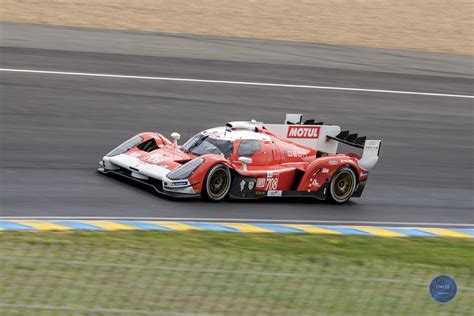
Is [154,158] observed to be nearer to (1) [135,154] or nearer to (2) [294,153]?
(1) [135,154]

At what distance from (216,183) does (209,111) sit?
642cm

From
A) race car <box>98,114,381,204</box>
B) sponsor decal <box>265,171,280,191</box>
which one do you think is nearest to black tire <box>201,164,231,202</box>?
race car <box>98,114,381,204</box>

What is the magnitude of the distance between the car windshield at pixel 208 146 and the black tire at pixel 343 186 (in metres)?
1.79

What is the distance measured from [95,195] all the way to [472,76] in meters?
15.1

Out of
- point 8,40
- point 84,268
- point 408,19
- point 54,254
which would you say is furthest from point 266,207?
point 408,19

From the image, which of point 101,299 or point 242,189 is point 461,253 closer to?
point 242,189

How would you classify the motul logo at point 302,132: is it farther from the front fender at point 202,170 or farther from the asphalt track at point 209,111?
the front fender at point 202,170

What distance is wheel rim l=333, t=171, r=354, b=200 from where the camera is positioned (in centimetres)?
1543

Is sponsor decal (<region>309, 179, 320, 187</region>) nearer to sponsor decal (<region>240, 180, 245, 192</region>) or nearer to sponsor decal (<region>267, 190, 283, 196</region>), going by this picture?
sponsor decal (<region>267, 190, 283, 196</region>)

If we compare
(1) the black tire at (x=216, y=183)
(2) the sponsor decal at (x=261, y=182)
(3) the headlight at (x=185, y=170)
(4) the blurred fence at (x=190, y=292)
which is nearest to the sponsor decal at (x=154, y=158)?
(3) the headlight at (x=185, y=170)

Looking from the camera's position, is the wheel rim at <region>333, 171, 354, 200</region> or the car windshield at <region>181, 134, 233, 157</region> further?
the wheel rim at <region>333, 171, 354, 200</region>

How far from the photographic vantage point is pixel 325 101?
2258cm

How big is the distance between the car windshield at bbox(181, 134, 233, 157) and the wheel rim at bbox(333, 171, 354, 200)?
185 cm

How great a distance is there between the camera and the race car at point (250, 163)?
14258 mm
